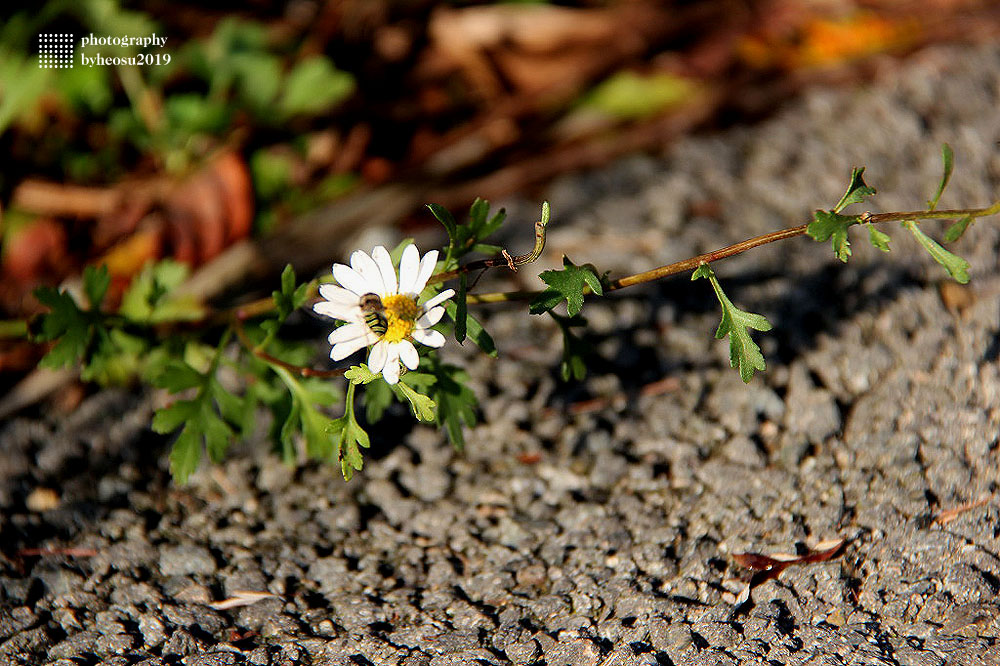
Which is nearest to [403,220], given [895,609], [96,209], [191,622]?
[96,209]

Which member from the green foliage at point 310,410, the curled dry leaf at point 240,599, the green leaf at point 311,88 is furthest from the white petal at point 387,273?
the green leaf at point 311,88

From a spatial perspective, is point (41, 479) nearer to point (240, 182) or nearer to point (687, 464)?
point (240, 182)

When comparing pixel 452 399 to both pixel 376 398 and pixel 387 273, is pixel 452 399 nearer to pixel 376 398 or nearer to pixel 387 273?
pixel 376 398

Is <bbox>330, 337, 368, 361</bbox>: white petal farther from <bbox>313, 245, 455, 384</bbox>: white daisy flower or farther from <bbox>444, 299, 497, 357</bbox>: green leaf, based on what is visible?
<bbox>444, 299, 497, 357</bbox>: green leaf

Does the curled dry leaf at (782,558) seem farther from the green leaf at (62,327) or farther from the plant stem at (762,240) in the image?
the green leaf at (62,327)

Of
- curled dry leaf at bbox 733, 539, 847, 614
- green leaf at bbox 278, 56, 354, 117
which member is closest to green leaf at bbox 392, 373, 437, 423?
curled dry leaf at bbox 733, 539, 847, 614
